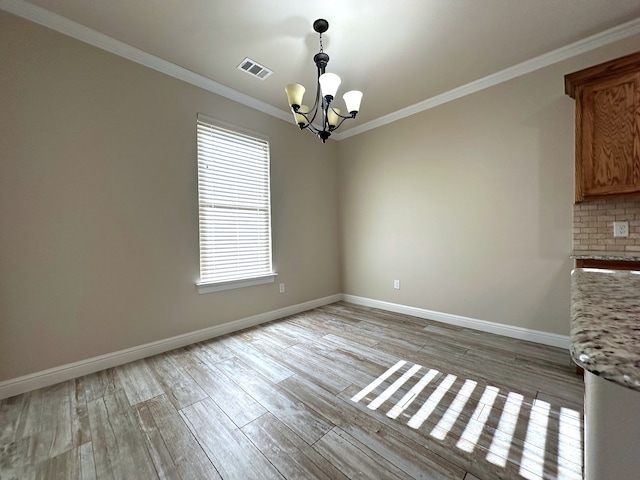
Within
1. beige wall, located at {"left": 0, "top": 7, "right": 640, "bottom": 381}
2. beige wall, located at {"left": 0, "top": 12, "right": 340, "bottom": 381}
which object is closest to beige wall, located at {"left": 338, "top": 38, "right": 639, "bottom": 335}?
beige wall, located at {"left": 0, "top": 7, "right": 640, "bottom": 381}

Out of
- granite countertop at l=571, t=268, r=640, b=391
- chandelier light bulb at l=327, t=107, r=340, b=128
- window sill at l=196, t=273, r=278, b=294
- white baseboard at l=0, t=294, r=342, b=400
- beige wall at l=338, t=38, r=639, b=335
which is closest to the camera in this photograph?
granite countertop at l=571, t=268, r=640, b=391

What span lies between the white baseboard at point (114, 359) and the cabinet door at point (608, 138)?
3487mm

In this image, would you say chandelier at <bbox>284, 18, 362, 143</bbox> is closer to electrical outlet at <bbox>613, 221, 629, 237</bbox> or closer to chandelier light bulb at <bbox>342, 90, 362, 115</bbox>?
chandelier light bulb at <bbox>342, 90, 362, 115</bbox>

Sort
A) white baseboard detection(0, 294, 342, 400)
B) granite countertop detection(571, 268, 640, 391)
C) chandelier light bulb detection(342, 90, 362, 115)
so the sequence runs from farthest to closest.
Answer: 1. chandelier light bulb detection(342, 90, 362, 115)
2. white baseboard detection(0, 294, 342, 400)
3. granite countertop detection(571, 268, 640, 391)

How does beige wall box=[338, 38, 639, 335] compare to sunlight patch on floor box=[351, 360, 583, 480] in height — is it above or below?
above

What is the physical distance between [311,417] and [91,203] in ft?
7.95

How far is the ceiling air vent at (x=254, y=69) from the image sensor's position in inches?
103

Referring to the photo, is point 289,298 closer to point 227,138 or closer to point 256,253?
point 256,253

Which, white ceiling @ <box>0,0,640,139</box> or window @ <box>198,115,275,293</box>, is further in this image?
window @ <box>198,115,275,293</box>

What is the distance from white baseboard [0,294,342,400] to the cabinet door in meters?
3.49

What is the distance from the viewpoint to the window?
2.92 meters

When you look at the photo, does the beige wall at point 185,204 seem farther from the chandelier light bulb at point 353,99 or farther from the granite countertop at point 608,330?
the granite countertop at point 608,330

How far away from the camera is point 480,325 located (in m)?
3.01

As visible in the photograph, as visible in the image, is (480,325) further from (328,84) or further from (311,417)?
(328,84)
